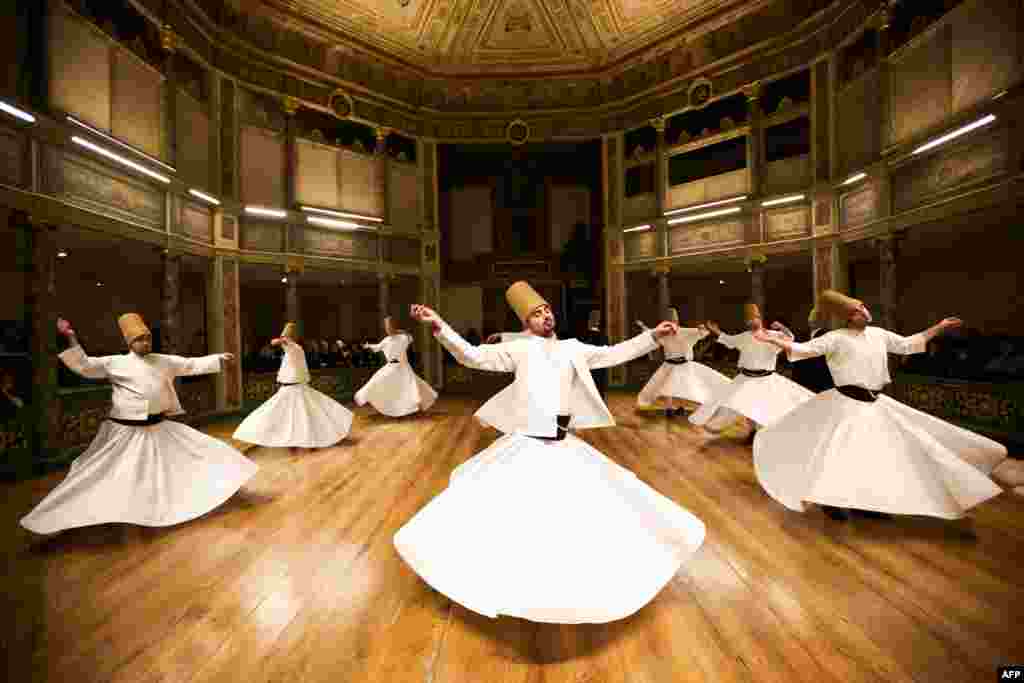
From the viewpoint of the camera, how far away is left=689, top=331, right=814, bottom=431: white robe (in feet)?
17.4

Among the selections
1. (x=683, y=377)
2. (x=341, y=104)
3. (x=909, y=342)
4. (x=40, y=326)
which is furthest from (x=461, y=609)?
(x=341, y=104)

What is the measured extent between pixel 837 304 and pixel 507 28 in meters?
9.56

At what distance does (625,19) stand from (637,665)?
37.1ft

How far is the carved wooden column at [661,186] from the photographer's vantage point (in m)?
10.6

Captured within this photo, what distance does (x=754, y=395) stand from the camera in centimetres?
549

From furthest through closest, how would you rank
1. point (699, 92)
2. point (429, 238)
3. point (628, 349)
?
point (429, 238)
point (699, 92)
point (628, 349)

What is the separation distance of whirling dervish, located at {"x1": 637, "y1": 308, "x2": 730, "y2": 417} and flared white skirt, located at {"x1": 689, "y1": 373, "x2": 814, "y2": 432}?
87cm

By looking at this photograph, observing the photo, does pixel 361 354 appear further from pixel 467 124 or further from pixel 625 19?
pixel 625 19

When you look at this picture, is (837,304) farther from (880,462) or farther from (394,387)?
(394,387)

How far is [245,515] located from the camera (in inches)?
140

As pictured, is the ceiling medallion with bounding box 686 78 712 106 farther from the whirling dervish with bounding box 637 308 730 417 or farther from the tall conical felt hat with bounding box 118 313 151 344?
the tall conical felt hat with bounding box 118 313 151 344

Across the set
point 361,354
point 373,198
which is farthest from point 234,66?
point 361,354

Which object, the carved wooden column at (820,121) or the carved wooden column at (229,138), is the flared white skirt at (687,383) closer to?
the carved wooden column at (820,121)

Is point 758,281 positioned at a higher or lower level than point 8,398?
higher
